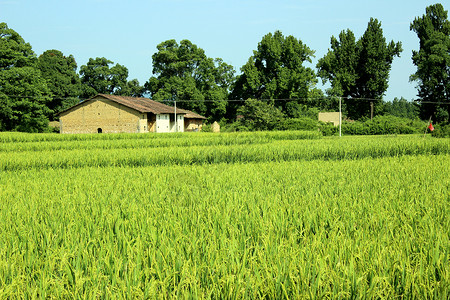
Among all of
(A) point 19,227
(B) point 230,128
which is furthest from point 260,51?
(A) point 19,227

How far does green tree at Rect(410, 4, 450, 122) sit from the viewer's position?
1951 inches

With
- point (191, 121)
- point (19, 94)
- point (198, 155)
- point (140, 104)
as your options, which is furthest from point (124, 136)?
point (191, 121)

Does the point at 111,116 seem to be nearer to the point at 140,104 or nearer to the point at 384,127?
the point at 140,104

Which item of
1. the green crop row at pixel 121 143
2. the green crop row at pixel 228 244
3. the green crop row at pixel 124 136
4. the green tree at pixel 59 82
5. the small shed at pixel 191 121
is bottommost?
the green crop row at pixel 228 244

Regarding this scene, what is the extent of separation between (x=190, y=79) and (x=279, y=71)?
13.0 meters

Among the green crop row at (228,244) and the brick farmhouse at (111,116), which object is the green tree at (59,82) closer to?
the brick farmhouse at (111,116)

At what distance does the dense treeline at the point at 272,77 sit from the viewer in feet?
162

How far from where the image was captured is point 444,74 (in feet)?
164

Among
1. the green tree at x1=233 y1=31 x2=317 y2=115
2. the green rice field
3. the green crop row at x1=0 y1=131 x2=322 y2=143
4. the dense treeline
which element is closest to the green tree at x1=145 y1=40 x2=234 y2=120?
the dense treeline

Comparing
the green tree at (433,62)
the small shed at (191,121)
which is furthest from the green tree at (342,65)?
the small shed at (191,121)

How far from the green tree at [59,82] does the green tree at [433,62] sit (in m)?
47.2

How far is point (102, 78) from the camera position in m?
61.1

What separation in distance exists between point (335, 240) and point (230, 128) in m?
47.3

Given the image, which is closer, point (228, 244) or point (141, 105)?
point (228, 244)
